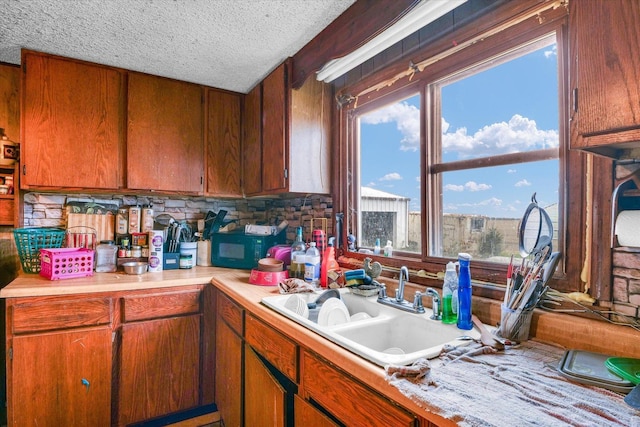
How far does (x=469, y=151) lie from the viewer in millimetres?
1484

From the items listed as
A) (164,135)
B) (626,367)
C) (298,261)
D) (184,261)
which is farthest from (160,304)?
(626,367)

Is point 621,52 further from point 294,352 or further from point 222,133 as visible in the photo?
point 222,133

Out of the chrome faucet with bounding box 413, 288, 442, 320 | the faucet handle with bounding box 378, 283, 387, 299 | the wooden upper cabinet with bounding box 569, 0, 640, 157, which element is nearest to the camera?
the wooden upper cabinet with bounding box 569, 0, 640, 157

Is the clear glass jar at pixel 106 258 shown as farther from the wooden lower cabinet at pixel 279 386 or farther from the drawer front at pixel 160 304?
the wooden lower cabinet at pixel 279 386

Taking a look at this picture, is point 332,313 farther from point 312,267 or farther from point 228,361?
point 228,361

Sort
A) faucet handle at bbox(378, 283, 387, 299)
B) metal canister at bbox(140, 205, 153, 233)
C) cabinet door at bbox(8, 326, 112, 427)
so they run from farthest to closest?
metal canister at bbox(140, 205, 153, 233), cabinet door at bbox(8, 326, 112, 427), faucet handle at bbox(378, 283, 387, 299)

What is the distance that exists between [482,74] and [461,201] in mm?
539

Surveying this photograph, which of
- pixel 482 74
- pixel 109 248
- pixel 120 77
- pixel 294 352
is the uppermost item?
pixel 120 77

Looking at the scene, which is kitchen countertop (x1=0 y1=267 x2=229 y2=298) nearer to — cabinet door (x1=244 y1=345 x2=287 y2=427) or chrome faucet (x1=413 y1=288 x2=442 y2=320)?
cabinet door (x1=244 y1=345 x2=287 y2=427)

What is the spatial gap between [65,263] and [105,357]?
60 centimetres

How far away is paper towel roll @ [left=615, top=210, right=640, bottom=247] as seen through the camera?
0.88 m

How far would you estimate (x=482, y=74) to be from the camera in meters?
1.46

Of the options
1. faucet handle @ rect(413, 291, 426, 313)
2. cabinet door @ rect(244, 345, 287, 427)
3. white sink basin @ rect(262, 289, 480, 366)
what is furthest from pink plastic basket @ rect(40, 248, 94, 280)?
faucet handle @ rect(413, 291, 426, 313)

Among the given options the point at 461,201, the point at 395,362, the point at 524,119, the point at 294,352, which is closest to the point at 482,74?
the point at 524,119
